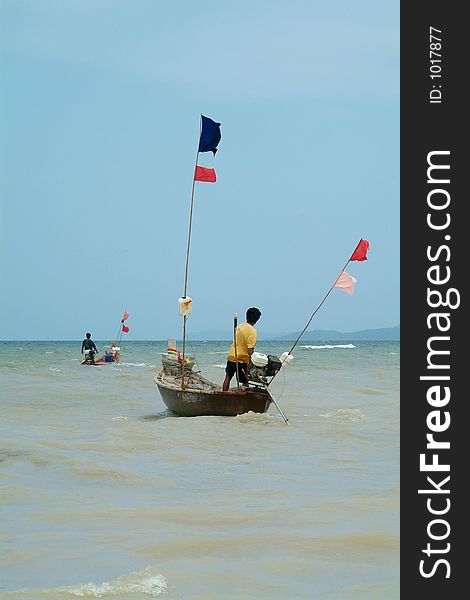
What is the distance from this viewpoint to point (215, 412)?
11.9 meters

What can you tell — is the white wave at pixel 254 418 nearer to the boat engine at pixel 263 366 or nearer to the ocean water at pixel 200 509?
the ocean water at pixel 200 509

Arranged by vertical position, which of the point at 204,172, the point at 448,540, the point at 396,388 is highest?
the point at 204,172

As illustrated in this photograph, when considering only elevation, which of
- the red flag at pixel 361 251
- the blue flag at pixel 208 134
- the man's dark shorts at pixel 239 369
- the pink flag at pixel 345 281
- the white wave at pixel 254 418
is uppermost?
the blue flag at pixel 208 134

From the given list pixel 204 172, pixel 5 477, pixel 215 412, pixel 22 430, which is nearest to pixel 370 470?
pixel 5 477

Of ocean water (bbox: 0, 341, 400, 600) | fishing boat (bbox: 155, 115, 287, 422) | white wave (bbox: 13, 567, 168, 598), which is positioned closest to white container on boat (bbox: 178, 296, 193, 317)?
fishing boat (bbox: 155, 115, 287, 422)

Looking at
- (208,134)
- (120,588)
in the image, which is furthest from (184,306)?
(120,588)

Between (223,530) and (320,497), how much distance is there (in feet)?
4.20

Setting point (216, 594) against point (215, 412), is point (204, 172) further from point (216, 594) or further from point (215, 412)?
point (216, 594)

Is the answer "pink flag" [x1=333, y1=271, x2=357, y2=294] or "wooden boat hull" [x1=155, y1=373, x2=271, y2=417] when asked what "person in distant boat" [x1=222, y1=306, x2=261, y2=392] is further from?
"pink flag" [x1=333, y1=271, x2=357, y2=294]

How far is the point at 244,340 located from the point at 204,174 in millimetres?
2733

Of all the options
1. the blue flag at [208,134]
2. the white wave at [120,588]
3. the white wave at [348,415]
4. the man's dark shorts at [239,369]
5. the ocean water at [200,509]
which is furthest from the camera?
the white wave at [348,415]

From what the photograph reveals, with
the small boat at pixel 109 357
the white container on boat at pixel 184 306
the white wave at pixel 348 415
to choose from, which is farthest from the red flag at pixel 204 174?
the small boat at pixel 109 357

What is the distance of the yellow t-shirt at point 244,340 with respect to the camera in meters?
11.9

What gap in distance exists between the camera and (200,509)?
6.20 metres
